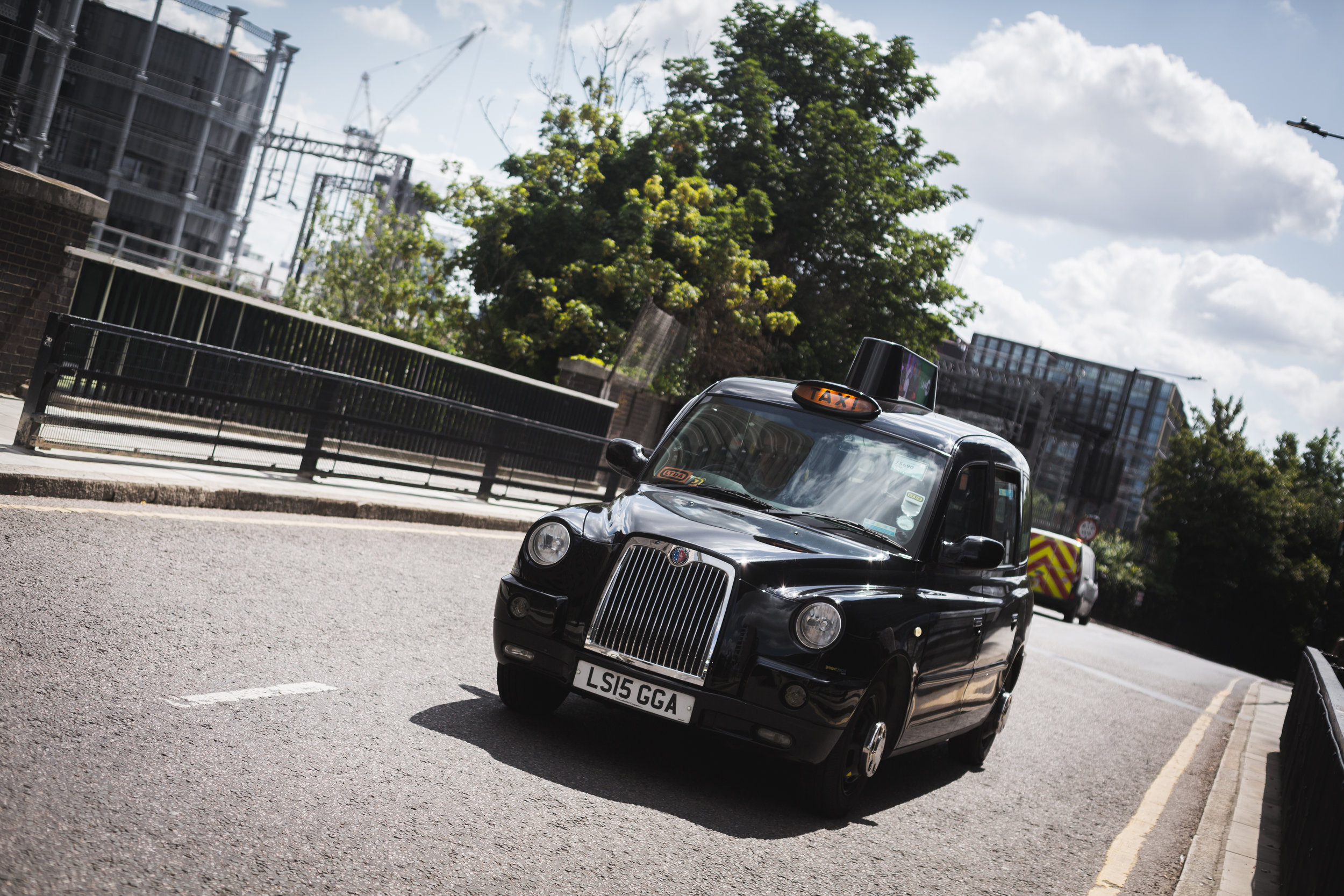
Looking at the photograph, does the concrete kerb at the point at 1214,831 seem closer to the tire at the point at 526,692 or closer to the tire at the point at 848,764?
the tire at the point at 848,764

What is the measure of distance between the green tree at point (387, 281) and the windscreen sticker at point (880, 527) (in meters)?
A: 22.4

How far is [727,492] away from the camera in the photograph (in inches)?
244

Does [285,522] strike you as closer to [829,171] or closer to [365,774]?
[365,774]

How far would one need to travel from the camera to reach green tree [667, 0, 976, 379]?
34.5m

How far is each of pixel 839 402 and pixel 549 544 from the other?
1.95m

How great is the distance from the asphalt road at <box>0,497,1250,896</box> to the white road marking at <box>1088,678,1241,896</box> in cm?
8

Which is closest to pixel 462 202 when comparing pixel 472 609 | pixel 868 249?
pixel 868 249

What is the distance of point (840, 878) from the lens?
4711 millimetres

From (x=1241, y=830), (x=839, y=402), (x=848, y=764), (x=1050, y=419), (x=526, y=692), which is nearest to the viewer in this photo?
(x=848, y=764)

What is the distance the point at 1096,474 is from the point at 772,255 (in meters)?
22.1

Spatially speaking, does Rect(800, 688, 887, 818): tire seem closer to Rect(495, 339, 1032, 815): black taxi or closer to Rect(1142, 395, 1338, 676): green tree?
Rect(495, 339, 1032, 815): black taxi

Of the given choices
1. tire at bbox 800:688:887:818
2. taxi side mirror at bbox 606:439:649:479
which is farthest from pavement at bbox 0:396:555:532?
tire at bbox 800:688:887:818

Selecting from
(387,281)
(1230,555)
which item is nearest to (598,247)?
(387,281)

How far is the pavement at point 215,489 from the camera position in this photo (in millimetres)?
8266
